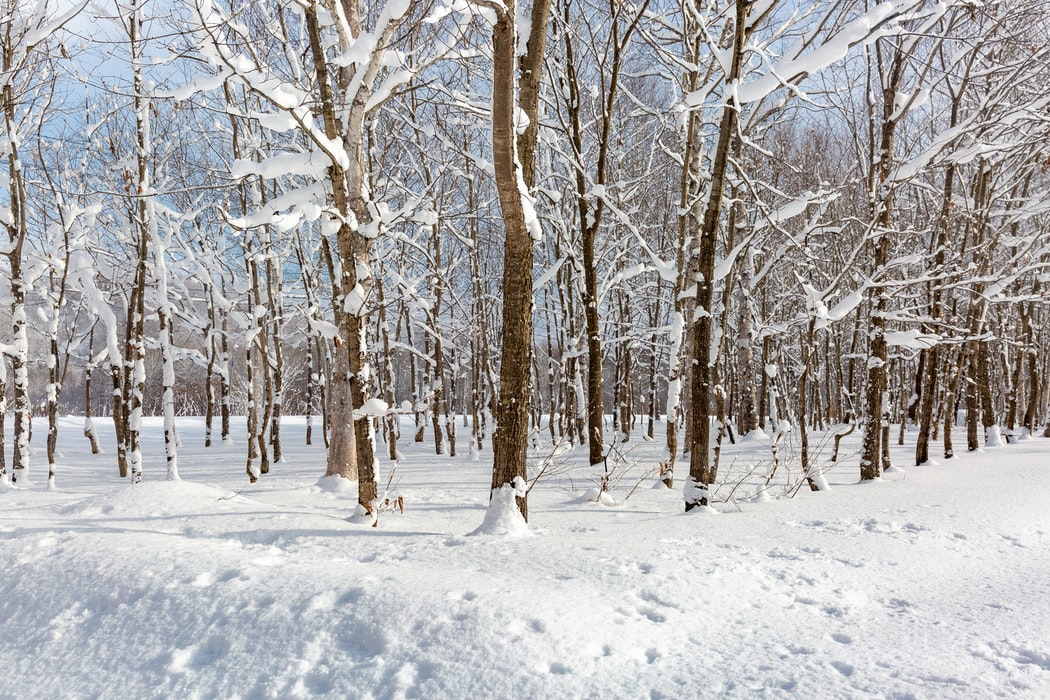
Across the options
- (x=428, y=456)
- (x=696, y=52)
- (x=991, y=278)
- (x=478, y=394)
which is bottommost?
(x=428, y=456)

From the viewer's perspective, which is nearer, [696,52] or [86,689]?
[86,689]

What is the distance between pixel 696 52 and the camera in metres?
7.46

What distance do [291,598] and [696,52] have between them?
7542mm

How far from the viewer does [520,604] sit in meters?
2.78

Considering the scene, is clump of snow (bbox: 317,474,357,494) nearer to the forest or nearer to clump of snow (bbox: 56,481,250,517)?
the forest

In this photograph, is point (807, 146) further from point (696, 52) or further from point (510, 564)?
point (510, 564)

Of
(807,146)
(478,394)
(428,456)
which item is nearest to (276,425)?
(428,456)

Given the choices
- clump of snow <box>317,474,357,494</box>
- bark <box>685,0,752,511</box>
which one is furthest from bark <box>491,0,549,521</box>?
clump of snow <box>317,474,357,494</box>

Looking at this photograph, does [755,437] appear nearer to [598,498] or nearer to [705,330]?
[598,498]

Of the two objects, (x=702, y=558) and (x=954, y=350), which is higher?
(x=954, y=350)

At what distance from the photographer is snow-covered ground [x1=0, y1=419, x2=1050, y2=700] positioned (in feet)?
7.82

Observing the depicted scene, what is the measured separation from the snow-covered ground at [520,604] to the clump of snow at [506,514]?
0.49 feet

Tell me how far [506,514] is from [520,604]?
140cm

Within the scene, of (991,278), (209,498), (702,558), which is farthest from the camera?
(991,278)
